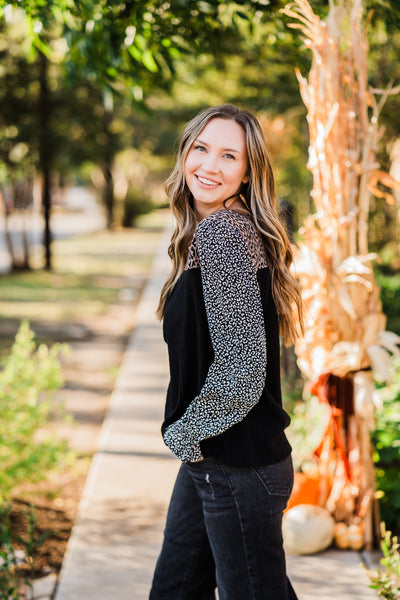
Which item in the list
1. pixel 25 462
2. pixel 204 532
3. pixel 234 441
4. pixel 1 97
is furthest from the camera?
pixel 1 97

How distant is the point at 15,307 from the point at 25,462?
7.37m

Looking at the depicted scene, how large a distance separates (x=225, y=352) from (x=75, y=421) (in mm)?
4213

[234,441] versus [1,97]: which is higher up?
[1,97]

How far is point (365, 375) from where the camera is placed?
2971 mm

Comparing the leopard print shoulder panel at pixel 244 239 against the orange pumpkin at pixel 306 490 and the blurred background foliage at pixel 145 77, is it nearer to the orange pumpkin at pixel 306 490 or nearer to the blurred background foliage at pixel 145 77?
the blurred background foliage at pixel 145 77

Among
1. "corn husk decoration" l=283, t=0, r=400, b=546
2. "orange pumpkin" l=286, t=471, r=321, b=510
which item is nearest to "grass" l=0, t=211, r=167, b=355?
"orange pumpkin" l=286, t=471, r=321, b=510

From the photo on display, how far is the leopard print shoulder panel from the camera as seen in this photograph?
5.65 feet

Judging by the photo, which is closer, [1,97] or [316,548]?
[316,548]

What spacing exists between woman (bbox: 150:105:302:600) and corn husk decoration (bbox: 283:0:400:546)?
932 millimetres

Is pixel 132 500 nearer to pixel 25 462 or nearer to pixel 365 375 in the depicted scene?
pixel 25 462

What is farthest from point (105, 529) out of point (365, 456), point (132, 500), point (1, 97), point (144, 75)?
point (1, 97)

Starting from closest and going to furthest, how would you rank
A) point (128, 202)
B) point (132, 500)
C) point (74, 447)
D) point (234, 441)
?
point (234, 441) → point (132, 500) → point (74, 447) → point (128, 202)

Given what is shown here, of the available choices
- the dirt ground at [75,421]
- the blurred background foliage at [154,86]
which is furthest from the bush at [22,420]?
the blurred background foliage at [154,86]

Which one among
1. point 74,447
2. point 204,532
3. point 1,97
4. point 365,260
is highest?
point 1,97
